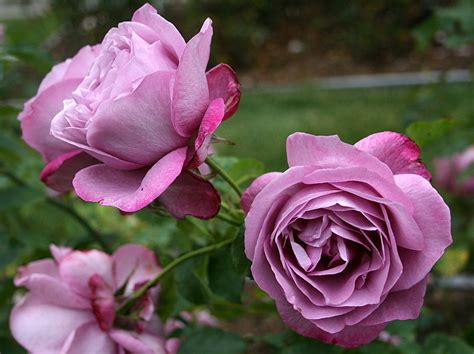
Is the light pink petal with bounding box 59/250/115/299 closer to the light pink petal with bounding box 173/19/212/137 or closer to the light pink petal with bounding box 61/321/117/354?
the light pink petal with bounding box 61/321/117/354

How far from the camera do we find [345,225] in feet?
2.26

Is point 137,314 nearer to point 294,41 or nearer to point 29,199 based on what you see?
point 29,199

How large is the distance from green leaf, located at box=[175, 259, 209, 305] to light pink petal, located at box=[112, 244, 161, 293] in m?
0.05

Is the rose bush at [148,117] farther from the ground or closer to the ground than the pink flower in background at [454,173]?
farther from the ground

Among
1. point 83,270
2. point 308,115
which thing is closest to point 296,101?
point 308,115

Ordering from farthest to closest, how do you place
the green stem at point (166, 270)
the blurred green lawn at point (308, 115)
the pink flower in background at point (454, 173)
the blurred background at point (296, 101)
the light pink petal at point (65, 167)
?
the blurred green lawn at point (308, 115) → the pink flower in background at point (454, 173) → the blurred background at point (296, 101) → the green stem at point (166, 270) → the light pink petal at point (65, 167)

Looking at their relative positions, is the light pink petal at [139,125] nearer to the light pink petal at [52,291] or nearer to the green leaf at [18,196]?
the light pink petal at [52,291]

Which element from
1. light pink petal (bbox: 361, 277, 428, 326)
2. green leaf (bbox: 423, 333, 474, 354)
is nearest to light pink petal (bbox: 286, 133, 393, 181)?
light pink petal (bbox: 361, 277, 428, 326)

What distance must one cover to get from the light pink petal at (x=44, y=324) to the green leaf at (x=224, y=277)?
0.47ft

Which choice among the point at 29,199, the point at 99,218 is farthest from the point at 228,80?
the point at 99,218

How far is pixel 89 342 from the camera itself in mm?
871

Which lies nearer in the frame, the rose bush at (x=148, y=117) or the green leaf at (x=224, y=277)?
the rose bush at (x=148, y=117)

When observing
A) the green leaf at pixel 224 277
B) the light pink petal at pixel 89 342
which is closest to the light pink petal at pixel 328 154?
the green leaf at pixel 224 277

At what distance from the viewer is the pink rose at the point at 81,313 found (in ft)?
2.85
